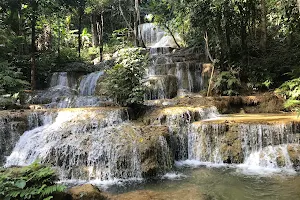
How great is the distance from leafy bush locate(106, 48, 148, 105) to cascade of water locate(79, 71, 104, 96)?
17.7 feet

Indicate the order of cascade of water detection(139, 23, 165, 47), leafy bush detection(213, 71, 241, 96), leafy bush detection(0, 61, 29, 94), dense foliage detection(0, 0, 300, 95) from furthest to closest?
cascade of water detection(139, 23, 165, 47), dense foliage detection(0, 0, 300, 95), leafy bush detection(213, 71, 241, 96), leafy bush detection(0, 61, 29, 94)

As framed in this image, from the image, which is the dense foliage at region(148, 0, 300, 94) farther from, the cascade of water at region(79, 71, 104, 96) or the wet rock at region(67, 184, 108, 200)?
the wet rock at region(67, 184, 108, 200)

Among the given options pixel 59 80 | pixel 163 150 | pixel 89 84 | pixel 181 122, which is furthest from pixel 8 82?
pixel 163 150

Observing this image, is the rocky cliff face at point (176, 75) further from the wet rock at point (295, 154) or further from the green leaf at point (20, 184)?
the green leaf at point (20, 184)

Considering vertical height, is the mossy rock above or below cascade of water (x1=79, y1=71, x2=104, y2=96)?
below

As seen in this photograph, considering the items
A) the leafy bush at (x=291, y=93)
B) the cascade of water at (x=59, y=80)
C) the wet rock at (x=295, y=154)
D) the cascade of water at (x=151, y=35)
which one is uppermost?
the cascade of water at (x=151, y=35)

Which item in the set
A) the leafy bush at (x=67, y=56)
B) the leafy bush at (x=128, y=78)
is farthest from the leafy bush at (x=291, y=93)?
the leafy bush at (x=67, y=56)

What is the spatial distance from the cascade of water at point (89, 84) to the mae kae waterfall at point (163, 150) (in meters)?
5.86

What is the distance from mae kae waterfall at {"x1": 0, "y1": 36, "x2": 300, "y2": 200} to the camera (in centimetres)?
683

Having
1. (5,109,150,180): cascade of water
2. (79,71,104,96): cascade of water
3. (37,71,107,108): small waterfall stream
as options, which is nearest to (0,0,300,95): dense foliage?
(37,71,107,108): small waterfall stream

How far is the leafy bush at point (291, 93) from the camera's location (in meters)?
11.1

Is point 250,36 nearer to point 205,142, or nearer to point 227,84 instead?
point 227,84

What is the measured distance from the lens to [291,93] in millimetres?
11602

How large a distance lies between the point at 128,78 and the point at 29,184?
6.41 m
